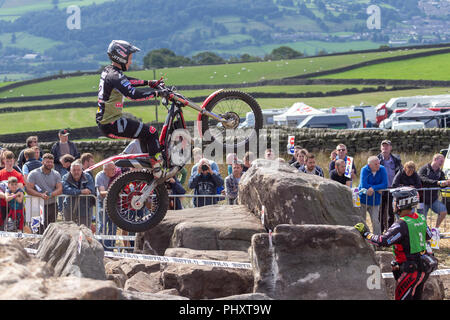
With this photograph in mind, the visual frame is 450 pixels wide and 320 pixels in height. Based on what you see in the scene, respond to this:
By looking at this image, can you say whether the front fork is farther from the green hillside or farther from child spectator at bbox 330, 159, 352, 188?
the green hillside

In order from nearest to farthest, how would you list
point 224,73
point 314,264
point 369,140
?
1. point 314,264
2. point 369,140
3. point 224,73

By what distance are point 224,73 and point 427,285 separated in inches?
3689

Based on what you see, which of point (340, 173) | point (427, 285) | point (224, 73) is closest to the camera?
point (427, 285)

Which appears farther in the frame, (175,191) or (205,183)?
(205,183)

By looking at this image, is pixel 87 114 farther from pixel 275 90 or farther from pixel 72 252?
pixel 72 252

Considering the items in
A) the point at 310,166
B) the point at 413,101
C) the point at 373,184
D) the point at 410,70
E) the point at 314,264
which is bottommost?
the point at 314,264

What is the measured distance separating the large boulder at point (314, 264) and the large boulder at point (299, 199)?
1.56m

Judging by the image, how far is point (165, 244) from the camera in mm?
10727

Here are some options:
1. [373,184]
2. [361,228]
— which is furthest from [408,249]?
[373,184]

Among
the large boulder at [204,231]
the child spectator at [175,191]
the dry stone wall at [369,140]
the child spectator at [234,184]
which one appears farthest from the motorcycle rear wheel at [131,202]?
the dry stone wall at [369,140]

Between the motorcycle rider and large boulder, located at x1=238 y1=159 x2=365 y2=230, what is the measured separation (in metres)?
1.49

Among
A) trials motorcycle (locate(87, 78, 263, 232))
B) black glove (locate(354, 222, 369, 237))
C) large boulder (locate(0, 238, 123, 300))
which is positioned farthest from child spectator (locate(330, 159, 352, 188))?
large boulder (locate(0, 238, 123, 300))

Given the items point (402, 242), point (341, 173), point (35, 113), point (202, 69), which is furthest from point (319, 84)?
point (402, 242)

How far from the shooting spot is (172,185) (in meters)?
13.2
